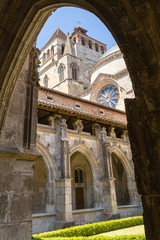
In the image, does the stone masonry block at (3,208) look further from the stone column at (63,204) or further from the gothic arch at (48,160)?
the gothic arch at (48,160)

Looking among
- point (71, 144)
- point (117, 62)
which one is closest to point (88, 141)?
point (71, 144)

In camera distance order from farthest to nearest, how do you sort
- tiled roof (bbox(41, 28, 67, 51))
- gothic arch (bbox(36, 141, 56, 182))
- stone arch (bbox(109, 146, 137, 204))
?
tiled roof (bbox(41, 28, 67, 51)) < stone arch (bbox(109, 146, 137, 204)) < gothic arch (bbox(36, 141, 56, 182))

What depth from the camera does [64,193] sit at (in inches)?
381

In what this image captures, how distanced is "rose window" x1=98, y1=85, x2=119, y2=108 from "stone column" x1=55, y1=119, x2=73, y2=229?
14.3 m

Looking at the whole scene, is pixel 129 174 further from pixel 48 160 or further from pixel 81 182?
pixel 48 160

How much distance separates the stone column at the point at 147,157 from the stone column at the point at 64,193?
30.9 feet

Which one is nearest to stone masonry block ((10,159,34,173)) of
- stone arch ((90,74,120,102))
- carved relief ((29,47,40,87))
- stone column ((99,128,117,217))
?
carved relief ((29,47,40,87))

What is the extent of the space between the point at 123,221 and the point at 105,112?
889 cm

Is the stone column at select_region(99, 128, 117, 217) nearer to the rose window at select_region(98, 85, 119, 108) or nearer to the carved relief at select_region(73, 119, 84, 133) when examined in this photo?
the carved relief at select_region(73, 119, 84, 133)

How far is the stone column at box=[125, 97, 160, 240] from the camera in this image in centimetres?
82

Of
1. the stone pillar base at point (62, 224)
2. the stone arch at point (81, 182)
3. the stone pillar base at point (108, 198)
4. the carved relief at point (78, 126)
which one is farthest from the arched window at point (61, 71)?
the stone pillar base at point (62, 224)

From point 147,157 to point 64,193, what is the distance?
9.54 meters

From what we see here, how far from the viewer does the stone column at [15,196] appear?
3.02m

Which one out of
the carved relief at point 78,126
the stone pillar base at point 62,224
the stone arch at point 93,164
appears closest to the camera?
the stone pillar base at point 62,224
